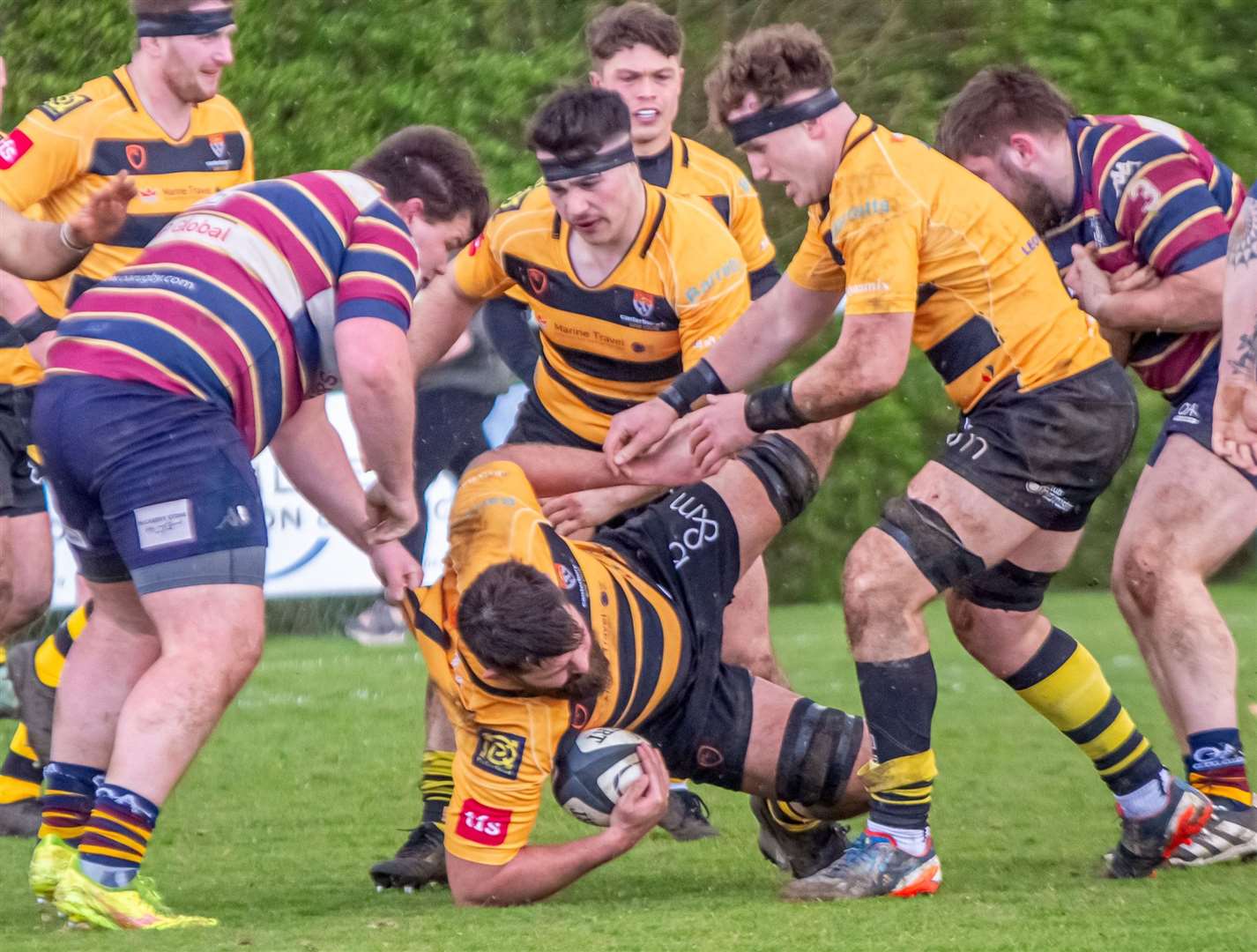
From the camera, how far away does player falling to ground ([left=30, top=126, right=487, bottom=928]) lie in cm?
405

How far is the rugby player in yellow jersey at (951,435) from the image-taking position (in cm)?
425

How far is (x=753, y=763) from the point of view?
14.4ft

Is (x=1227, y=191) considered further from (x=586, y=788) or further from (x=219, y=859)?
(x=219, y=859)

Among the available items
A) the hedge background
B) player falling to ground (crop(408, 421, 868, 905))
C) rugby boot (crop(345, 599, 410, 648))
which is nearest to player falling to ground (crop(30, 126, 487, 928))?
player falling to ground (crop(408, 421, 868, 905))

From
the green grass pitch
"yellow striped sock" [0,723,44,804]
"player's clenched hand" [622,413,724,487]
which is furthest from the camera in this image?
"yellow striped sock" [0,723,44,804]

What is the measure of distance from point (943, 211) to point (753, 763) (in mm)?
1309

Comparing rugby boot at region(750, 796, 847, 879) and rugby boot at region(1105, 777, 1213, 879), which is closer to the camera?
rugby boot at region(1105, 777, 1213, 879)

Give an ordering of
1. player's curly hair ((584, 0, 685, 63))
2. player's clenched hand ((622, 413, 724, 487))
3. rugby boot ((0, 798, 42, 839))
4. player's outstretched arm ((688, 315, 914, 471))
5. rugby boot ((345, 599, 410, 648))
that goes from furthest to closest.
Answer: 1. rugby boot ((345, 599, 410, 648))
2. player's curly hair ((584, 0, 685, 63))
3. rugby boot ((0, 798, 42, 839))
4. player's clenched hand ((622, 413, 724, 487))
5. player's outstretched arm ((688, 315, 914, 471))

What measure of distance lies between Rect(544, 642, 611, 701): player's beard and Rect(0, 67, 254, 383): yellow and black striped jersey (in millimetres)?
2447

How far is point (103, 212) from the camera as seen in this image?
4.45 m

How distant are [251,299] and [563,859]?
1.40 m

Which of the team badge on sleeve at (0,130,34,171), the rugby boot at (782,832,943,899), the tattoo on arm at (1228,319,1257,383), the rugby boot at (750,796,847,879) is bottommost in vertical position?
the rugby boot at (750,796,847,879)

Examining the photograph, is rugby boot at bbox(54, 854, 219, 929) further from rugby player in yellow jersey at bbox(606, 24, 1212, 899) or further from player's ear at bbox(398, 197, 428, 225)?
player's ear at bbox(398, 197, 428, 225)

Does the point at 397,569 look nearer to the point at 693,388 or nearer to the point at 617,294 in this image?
the point at 693,388
